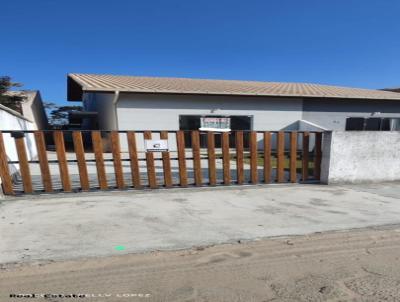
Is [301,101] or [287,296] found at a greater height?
[301,101]

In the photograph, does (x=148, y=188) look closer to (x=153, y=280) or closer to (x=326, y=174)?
(x=153, y=280)

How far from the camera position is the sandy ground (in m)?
2.44

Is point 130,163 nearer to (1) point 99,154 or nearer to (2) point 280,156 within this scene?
(1) point 99,154

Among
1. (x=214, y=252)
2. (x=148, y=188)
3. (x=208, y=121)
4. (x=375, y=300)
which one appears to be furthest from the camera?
(x=208, y=121)

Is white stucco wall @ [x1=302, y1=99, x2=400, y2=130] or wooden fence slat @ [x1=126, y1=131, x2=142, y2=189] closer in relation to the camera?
wooden fence slat @ [x1=126, y1=131, x2=142, y2=189]

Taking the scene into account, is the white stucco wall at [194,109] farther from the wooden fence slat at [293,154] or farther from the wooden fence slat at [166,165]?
the wooden fence slat at [293,154]

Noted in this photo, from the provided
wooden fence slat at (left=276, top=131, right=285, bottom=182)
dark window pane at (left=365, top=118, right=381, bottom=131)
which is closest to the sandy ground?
wooden fence slat at (left=276, top=131, right=285, bottom=182)

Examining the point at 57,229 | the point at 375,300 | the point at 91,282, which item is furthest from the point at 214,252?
the point at 57,229

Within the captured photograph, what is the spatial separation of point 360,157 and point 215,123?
7681mm

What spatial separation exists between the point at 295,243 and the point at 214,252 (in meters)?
1.12

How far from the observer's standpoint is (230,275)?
2.75 m

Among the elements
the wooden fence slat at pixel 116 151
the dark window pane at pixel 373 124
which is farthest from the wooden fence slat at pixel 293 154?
the dark window pane at pixel 373 124

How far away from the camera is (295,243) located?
11.7 feet

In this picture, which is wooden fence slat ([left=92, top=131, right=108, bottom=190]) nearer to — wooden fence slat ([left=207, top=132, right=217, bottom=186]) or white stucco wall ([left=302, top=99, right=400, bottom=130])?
wooden fence slat ([left=207, top=132, right=217, bottom=186])
